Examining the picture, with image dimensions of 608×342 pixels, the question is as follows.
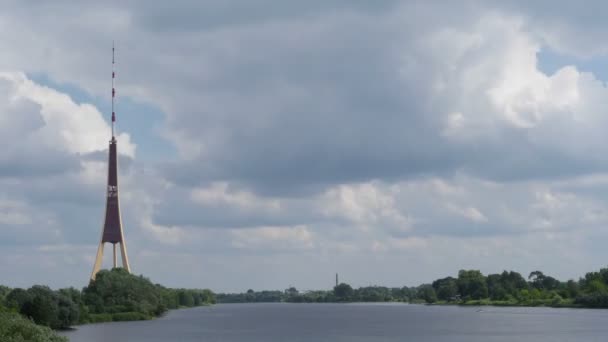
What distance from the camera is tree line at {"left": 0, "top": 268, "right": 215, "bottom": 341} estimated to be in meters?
63.1

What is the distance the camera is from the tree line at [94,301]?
207 feet

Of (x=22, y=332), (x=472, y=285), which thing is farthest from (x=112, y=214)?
(x=472, y=285)

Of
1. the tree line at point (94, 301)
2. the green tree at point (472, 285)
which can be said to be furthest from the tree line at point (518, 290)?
the tree line at point (94, 301)

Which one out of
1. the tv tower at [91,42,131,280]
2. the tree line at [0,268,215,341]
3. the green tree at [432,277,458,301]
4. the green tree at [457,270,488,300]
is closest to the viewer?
the tree line at [0,268,215,341]

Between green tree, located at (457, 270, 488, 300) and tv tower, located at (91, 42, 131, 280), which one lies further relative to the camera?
green tree, located at (457, 270, 488, 300)

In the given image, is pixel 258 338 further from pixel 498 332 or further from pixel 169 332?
pixel 498 332

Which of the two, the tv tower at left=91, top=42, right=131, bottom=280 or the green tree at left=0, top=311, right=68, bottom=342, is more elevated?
the tv tower at left=91, top=42, right=131, bottom=280

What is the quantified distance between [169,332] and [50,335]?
27927 mm

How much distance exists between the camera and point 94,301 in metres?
87.3

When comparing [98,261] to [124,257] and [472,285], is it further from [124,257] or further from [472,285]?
[472,285]

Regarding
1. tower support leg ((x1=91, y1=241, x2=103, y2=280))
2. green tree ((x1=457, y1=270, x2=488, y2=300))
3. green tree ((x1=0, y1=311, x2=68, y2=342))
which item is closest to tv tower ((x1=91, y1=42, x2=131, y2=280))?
tower support leg ((x1=91, y1=241, x2=103, y2=280))

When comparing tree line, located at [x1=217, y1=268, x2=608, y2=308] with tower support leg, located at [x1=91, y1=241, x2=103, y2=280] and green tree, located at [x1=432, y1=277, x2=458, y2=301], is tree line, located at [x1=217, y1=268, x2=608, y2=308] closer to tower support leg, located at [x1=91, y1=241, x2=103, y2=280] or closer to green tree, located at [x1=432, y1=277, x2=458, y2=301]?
green tree, located at [x1=432, y1=277, x2=458, y2=301]

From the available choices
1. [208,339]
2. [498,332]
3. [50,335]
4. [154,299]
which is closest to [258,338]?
[208,339]

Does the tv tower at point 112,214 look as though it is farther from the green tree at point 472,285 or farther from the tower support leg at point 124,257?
the green tree at point 472,285
